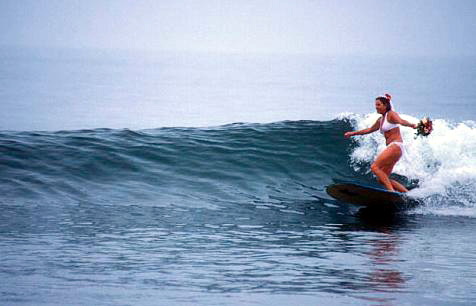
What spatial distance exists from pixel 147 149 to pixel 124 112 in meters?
21.9

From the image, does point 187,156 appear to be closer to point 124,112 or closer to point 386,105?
point 386,105

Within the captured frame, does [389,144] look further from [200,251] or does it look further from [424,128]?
[200,251]

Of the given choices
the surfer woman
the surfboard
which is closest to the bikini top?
the surfer woman

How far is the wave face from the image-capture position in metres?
14.1

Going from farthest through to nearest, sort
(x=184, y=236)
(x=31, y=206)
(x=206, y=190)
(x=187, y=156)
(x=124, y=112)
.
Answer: (x=124, y=112) < (x=187, y=156) < (x=206, y=190) < (x=31, y=206) < (x=184, y=236)

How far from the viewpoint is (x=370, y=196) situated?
1320 centimetres

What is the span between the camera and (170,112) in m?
40.9

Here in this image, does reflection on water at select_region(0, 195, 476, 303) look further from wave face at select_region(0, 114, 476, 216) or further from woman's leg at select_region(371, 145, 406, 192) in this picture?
wave face at select_region(0, 114, 476, 216)

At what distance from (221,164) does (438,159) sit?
4.24m

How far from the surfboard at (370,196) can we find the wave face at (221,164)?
429 millimetres

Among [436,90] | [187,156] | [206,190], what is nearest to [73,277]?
[206,190]

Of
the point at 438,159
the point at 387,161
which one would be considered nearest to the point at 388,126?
the point at 387,161

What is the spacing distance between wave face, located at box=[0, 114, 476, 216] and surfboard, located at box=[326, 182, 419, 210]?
0.43 m

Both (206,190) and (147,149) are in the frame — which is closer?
(206,190)
